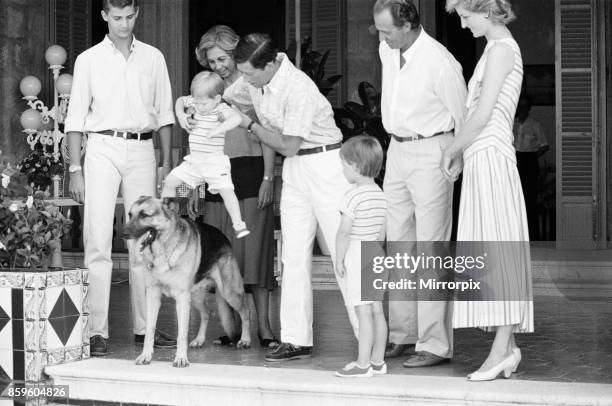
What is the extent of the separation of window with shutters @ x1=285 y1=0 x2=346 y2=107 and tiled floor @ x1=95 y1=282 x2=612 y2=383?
392cm

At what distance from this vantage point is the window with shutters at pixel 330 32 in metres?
12.0

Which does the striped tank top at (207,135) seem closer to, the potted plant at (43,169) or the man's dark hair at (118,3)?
the man's dark hair at (118,3)

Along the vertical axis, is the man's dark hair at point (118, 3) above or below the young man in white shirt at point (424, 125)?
above

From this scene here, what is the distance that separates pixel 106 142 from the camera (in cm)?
642

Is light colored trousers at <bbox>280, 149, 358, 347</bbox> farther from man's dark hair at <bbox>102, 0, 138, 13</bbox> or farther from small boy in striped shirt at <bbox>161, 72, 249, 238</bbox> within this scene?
man's dark hair at <bbox>102, 0, 138, 13</bbox>

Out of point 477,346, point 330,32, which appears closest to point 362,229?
point 477,346

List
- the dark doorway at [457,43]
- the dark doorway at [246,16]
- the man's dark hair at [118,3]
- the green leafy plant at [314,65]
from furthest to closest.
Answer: the dark doorway at [246,16], the dark doorway at [457,43], the green leafy plant at [314,65], the man's dark hair at [118,3]

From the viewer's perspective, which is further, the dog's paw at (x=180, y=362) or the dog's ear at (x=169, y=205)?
the dog's ear at (x=169, y=205)

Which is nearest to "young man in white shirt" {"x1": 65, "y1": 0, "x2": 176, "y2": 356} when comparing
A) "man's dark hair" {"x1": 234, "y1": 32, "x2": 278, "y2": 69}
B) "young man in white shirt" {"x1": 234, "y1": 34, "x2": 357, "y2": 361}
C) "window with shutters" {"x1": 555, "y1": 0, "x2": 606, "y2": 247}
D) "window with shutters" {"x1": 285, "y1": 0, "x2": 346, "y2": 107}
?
"young man in white shirt" {"x1": 234, "y1": 34, "x2": 357, "y2": 361}

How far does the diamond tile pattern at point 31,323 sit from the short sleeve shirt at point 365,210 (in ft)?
5.26

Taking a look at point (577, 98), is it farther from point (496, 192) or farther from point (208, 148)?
point (496, 192)

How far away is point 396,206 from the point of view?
602 cm

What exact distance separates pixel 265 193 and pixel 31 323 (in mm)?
1465

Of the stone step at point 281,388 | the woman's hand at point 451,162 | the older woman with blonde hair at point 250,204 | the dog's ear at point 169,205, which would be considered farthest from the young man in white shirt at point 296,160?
the woman's hand at point 451,162
